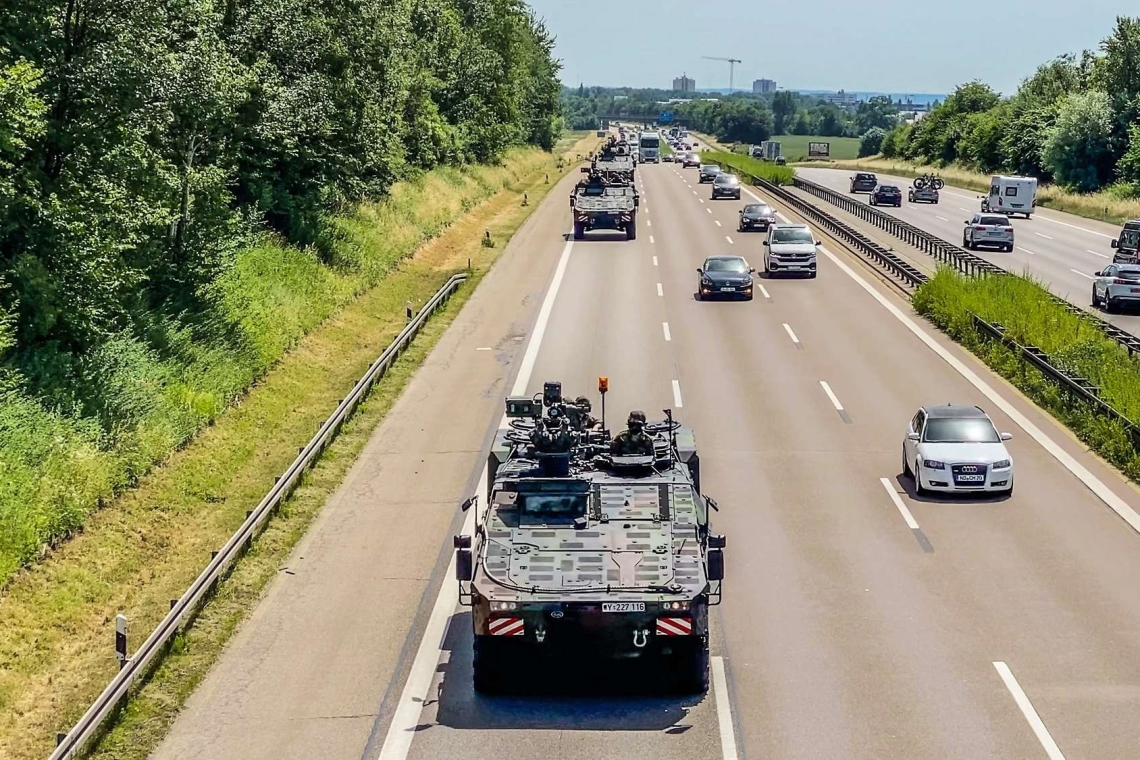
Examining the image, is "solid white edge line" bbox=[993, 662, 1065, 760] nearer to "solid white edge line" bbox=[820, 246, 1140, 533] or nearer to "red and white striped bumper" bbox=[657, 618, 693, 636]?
"red and white striped bumper" bbox=[657, 618, 693, 636]

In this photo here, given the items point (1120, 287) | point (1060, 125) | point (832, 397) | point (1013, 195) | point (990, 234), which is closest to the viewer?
point (832, 397)

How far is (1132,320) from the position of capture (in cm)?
4316

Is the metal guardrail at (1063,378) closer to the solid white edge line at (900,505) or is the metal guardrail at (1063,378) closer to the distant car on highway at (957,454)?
the distant car on highway at (957,454)

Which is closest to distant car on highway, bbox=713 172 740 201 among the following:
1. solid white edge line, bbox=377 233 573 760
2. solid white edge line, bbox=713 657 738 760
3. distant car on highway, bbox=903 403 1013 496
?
distant car on highway, bbox=903 403 1013 496

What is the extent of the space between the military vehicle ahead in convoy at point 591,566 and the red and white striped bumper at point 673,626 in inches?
0.4

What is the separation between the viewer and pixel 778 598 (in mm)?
19062

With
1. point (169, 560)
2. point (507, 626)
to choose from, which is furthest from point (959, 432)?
point (169, 560)

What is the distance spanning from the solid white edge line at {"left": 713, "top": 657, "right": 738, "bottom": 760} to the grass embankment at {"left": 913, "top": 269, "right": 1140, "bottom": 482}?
12.3 meters

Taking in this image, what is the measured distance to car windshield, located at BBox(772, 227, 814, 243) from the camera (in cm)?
5162

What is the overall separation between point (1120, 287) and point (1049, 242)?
25353 mm

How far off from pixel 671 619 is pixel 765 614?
387 cm

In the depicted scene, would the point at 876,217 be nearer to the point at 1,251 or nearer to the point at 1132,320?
the point at 1132,320

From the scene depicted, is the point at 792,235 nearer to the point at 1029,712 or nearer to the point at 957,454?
the point at 957,454

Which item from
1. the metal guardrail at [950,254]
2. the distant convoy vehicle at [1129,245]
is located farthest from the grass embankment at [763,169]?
the distant convoy vehicle at [1129,245]
